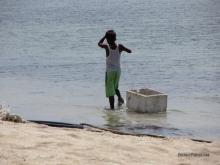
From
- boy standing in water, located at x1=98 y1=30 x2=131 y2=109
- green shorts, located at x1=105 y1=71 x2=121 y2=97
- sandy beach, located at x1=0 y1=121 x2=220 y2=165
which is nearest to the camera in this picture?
sandy beach, located at x1=0 y1=121 x2=220 y2=165

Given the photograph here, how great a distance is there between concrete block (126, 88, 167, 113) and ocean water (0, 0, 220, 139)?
16 centimetres

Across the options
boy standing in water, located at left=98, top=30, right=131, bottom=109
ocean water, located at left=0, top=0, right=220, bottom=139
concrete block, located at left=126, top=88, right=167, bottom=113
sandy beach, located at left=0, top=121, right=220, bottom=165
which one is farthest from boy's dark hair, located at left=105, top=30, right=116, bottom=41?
sandy beach, located at left=0, top=121, right=220, bottom=165

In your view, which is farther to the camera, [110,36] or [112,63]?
[112,63]

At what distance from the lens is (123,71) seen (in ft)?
55.7

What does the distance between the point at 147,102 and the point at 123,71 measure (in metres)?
6.34

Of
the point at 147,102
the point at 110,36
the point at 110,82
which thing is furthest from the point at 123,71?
the point at 147,102

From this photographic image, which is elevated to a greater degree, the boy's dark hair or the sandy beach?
the boy's dark hair

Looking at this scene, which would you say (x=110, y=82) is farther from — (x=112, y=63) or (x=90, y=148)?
(x=90, y=148)

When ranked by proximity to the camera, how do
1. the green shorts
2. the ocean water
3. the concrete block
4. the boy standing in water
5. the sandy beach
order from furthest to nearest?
1. the green shorts
2. the boy standing in water
3. the concrete block
4. the ocean water
5. the sandy beach

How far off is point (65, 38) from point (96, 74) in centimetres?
1111

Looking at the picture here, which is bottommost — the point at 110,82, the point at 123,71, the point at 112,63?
the point at 123,71

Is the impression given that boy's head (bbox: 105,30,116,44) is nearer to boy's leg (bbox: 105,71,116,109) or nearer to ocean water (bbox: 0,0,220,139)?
boy's leg (bbox: 105,71,116,109)

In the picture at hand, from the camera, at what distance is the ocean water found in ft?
34.1

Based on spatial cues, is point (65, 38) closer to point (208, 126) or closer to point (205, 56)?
point (205, 56)
